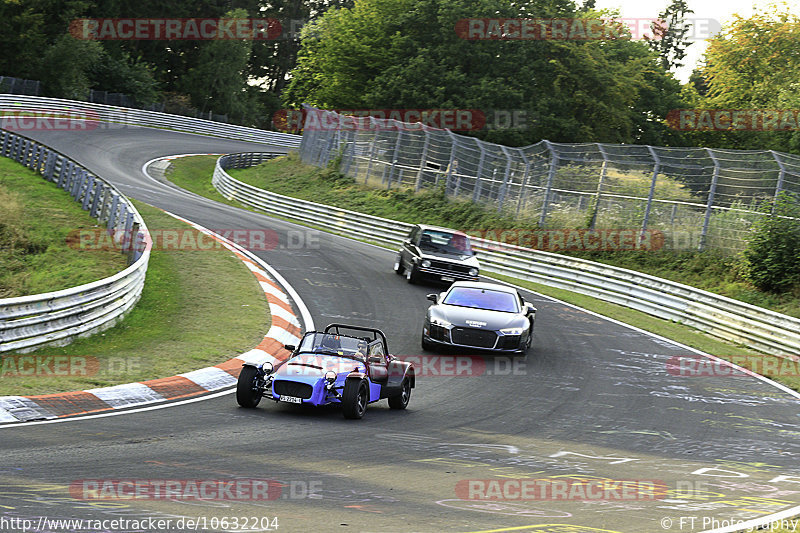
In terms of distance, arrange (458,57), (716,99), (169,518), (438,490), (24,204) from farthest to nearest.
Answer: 1. (716,99)
2. (458,57)
3. (24,204)
4. (438,490)
5. (169,518)

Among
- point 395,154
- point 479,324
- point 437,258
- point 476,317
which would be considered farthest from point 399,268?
point 395,154

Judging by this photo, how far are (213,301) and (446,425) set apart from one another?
8817 millimetres

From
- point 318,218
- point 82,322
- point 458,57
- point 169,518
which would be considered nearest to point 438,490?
point 169,518

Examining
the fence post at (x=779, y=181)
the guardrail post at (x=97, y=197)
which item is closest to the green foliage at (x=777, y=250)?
the fence post at (x=779, y=181)

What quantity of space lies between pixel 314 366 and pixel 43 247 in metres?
13.4

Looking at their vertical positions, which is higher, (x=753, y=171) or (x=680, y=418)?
(x=753, y=171)

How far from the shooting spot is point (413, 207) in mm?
36812

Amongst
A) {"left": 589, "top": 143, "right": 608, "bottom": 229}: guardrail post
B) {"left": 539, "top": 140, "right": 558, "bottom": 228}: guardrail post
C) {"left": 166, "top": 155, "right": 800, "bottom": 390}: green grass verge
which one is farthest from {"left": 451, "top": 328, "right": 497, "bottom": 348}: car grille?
{"left": 539, "top": 140, "right": 558, "bottom": 228}: guardrail post

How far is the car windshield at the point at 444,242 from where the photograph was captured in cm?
2445

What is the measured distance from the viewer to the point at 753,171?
2433cm

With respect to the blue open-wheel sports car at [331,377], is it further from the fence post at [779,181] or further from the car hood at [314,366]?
the fence post at [779,181]

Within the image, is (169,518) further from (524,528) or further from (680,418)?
(680,418)

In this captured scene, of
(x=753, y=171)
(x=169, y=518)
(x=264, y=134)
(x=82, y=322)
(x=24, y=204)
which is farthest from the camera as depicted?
(x=264, y=134)

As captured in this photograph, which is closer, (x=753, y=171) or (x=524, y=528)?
(x=524, y=528)
